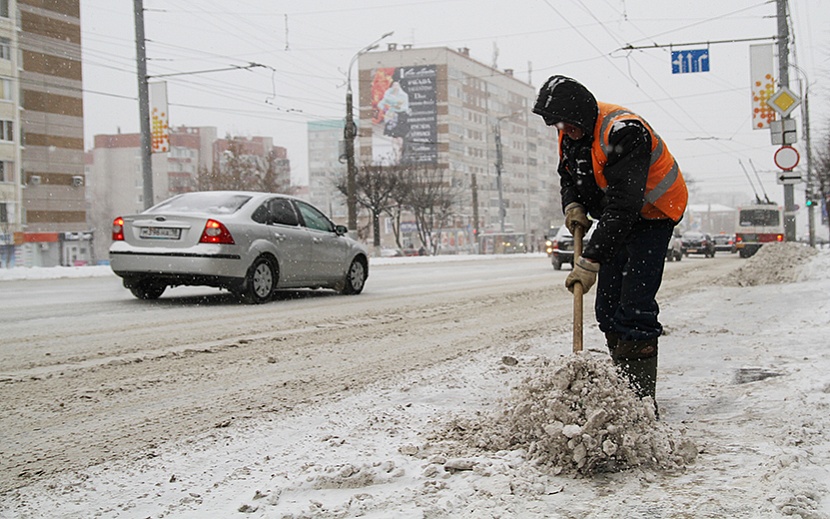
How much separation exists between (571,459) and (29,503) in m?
1.91

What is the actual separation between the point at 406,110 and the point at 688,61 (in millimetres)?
89687

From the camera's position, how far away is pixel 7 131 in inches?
2128

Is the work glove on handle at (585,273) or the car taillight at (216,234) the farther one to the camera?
the car taillight at (216,234)

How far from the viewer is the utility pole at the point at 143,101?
80.4 feet

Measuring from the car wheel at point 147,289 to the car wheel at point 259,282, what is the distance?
1.16 meters

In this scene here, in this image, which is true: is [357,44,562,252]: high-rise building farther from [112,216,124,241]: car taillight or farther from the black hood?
the black hood

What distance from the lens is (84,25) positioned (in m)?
33.2

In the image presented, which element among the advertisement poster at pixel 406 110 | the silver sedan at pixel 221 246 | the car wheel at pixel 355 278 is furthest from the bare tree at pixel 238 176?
the silver sedan at pixel 221 246

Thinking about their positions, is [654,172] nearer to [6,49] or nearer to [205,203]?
[205,203]

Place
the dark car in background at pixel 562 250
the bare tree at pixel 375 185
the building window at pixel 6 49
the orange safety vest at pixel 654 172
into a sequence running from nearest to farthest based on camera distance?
the orange safety vest at pixel 654 172, the dark car in background at pixel 562 250, the building window at pixel 6 49, the bare tree at pixel 375 185

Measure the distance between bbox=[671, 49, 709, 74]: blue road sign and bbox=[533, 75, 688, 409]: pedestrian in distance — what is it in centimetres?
2102

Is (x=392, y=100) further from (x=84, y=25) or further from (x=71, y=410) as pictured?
(x=71, y=410)

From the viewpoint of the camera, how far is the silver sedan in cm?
966

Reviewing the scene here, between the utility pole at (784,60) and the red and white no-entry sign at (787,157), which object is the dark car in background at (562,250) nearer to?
the utility pole at (784,60)
